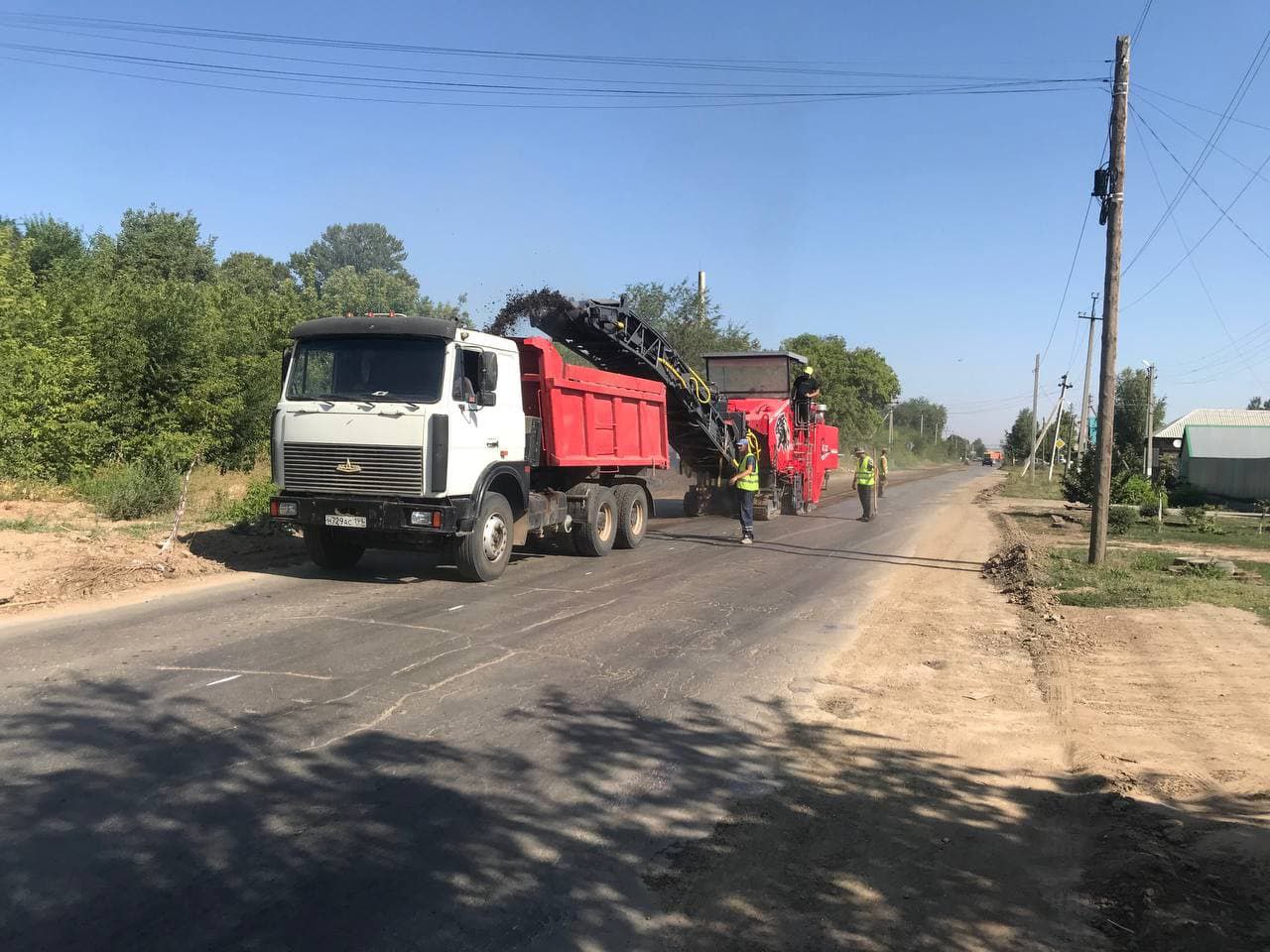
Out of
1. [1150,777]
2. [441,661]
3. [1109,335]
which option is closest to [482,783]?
[441,661]

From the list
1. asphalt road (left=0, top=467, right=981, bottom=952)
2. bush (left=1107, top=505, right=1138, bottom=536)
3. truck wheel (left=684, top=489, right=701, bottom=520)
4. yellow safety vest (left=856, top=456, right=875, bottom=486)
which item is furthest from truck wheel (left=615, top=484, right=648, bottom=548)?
bush (left=1107, top=505, right=1138, bottom=536)

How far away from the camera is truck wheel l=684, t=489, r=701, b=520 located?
20.6m

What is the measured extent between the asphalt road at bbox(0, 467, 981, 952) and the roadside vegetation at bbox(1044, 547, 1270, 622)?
339 centimetres

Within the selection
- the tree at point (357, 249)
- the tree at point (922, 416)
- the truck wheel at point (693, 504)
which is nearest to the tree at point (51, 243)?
the truck wheel at point (693, 504)

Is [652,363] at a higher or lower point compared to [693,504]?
higher

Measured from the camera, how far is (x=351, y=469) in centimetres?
949

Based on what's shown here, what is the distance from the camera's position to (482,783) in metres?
4.48

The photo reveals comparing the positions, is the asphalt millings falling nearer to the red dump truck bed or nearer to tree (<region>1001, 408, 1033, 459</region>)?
the red dump truck bed

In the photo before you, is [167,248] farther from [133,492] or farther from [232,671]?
[232,671]

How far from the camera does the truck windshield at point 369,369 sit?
9.55 meters

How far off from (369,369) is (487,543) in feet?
7.55

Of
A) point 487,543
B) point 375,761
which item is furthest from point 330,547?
point 375,761

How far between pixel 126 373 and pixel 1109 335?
1662cm

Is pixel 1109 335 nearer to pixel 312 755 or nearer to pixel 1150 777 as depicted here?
pixel 1150 777
